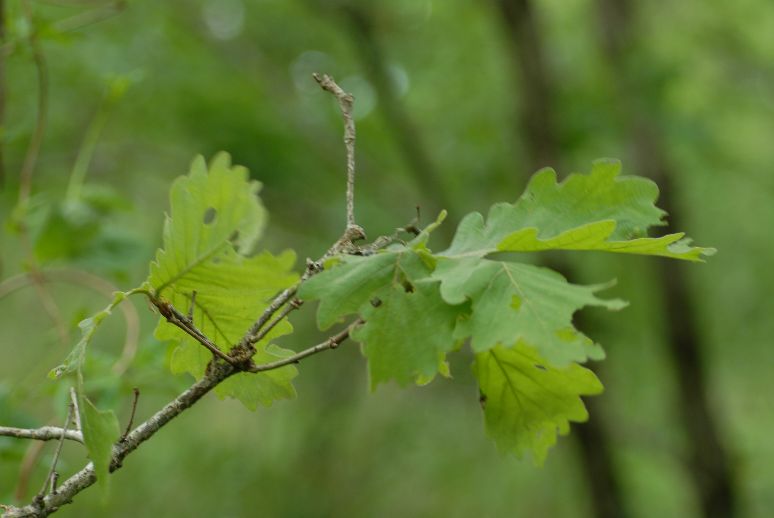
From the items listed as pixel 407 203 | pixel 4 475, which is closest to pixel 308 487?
pixel 407 203

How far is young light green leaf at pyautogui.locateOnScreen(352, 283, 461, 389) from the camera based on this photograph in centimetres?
101

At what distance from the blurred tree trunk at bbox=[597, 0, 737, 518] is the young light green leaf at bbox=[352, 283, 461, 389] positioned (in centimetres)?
498

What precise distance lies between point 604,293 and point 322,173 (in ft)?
6.35

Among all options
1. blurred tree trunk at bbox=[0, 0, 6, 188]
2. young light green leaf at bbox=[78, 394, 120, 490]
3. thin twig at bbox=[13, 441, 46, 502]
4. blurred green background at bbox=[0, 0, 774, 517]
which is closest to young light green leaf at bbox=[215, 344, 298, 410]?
young light green leaf at bbox=[78, 394, 120, 490]

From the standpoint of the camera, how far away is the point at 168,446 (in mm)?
7141

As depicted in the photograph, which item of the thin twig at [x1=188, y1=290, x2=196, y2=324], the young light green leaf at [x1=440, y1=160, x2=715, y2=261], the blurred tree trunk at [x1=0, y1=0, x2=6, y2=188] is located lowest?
the thin twig at [x1=188, y1=290, x2=196, y2=324]

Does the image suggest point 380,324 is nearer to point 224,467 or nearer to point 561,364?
point 561,364

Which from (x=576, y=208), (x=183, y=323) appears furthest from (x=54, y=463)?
(x=576, y=208)

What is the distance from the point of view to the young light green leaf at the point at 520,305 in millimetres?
936

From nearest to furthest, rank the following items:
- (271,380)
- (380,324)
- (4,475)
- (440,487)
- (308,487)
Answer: (380,324), (271,380), (4,475), (308,487), (440,487)

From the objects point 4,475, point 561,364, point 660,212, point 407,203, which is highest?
point 407,203

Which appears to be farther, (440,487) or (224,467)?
(440,487)

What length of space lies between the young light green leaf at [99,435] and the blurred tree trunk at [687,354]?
203 inches

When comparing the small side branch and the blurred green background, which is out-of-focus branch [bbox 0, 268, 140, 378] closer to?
the small side branch
